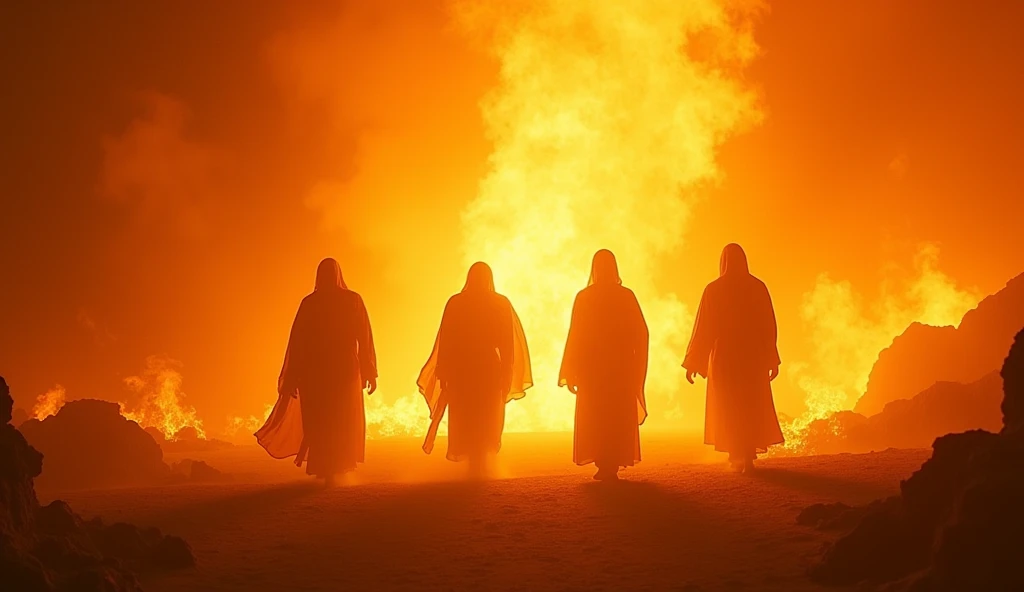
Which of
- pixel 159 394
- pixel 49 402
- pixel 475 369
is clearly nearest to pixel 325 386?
pixel 475 369

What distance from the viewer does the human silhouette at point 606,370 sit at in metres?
10.4

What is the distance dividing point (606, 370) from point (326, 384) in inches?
162

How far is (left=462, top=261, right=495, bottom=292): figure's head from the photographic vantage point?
12.4m

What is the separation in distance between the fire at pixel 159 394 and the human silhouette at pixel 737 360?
4885cm

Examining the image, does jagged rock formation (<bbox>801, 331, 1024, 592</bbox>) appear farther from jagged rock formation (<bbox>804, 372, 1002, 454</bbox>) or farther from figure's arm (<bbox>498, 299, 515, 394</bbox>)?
jagged rock formation (<bbox>804, 372, 1002, 454</bbox>)

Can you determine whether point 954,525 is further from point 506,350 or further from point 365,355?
point 365,355

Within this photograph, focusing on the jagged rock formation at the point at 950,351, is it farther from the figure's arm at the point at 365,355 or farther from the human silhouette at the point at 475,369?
the figure's arm at the point at 365,355

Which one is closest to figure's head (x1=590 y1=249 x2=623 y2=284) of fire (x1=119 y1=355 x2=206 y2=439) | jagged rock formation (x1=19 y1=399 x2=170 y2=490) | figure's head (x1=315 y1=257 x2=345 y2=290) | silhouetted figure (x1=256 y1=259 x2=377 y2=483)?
silhouetted figure (x1=256 y1=259 x2=377 y2=483)

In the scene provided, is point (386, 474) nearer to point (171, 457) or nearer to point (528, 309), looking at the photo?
point (171, 457)

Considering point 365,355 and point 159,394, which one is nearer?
point 365,355

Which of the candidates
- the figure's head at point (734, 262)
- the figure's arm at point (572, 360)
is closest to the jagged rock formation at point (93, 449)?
the figure's arm at point (572, 360)

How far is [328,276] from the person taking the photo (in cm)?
1189

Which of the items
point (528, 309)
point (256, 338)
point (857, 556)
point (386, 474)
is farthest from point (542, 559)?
point (256, 338)

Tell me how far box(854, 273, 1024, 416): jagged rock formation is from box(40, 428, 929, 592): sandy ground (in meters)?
17.1
